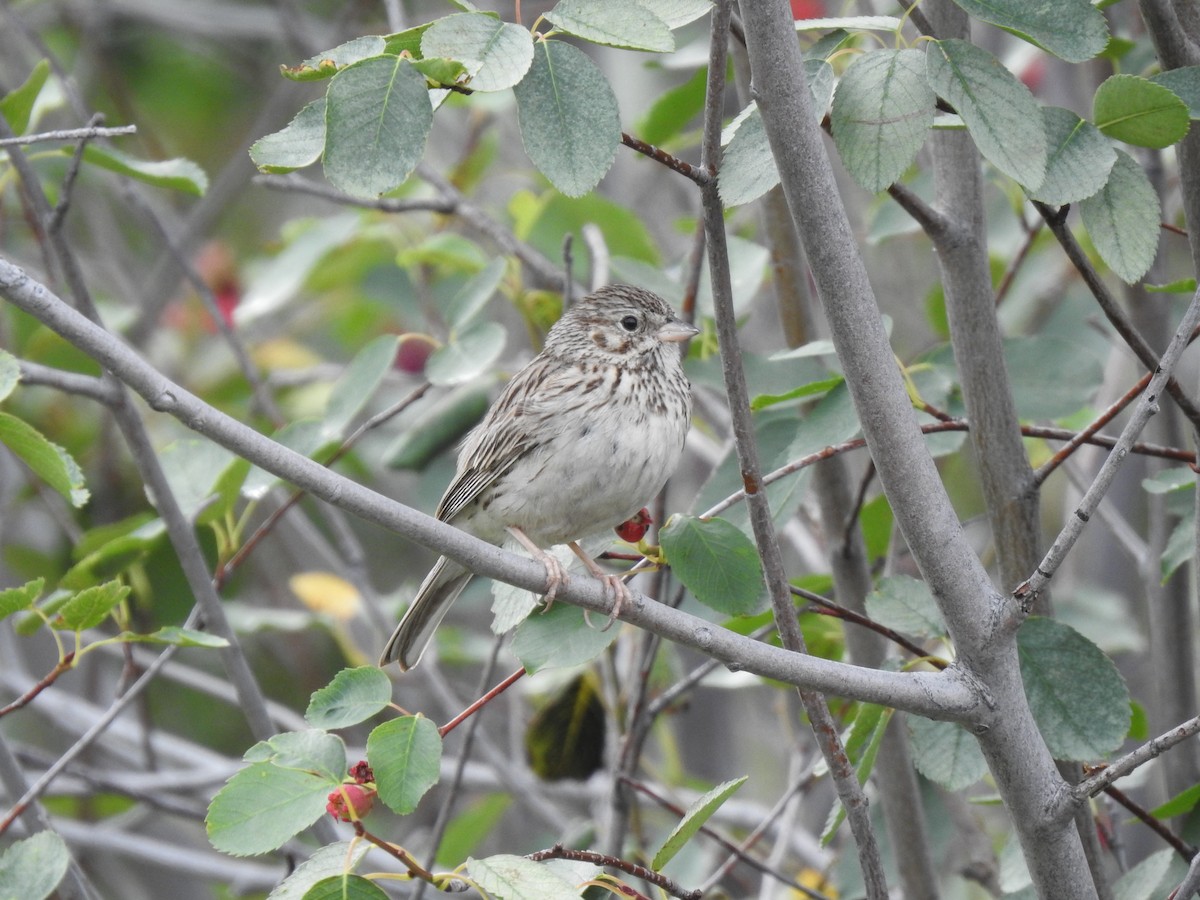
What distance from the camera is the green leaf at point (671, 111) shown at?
11.4ft

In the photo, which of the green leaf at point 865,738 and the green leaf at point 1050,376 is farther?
the green leaf at point 1050,376

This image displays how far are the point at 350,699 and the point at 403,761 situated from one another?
163 millimetres

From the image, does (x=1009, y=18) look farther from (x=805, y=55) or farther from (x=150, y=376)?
(x=150, y=376)

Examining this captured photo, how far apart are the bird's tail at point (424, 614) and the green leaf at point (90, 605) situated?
0.90 metres

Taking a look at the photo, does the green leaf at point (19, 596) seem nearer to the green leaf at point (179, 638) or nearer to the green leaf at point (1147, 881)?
the green leaf at point (179, 638)

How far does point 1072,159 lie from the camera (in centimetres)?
207

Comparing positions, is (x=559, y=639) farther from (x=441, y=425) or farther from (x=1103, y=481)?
(x=441, y=425)

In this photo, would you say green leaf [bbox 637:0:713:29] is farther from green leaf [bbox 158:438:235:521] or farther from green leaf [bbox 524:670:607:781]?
green leaf [bbox 524:670:607:781]

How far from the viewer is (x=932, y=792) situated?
327 cm

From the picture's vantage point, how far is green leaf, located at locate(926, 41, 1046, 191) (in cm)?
190

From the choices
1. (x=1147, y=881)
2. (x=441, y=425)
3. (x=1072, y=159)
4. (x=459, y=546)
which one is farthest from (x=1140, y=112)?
(x=441, y=425)

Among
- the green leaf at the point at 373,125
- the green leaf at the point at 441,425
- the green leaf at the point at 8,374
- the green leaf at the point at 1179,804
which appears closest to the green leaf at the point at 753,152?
the green leaf at the point at 373,125

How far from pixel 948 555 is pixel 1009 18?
81cm

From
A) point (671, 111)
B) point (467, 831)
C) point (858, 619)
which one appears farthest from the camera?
point (467, 831)
